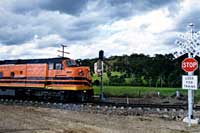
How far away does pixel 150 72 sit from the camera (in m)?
76.2

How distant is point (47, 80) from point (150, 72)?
2028 inches

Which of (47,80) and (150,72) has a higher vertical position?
(150,72)

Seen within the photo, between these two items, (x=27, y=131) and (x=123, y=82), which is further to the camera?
(x=123, y=82)

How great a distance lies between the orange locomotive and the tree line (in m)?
41.5

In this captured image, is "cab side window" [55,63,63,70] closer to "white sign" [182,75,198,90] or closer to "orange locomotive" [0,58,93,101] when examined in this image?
"orange locomotive" [0,58,93,101]

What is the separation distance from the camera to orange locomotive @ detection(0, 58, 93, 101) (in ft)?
82.8

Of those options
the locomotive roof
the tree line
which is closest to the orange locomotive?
the locomotive roof

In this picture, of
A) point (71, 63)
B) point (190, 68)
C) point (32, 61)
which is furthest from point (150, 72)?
point (190, 68)

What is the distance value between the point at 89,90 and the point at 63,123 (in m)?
12.0

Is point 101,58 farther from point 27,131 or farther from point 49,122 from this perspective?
point 27,131

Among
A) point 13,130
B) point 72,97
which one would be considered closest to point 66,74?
point 72,97

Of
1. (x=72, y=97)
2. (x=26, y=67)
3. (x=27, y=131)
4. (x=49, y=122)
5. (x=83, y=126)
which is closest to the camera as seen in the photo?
(x=27, y=131)

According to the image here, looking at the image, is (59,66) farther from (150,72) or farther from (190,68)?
(150,72)

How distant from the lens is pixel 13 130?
11.6m
